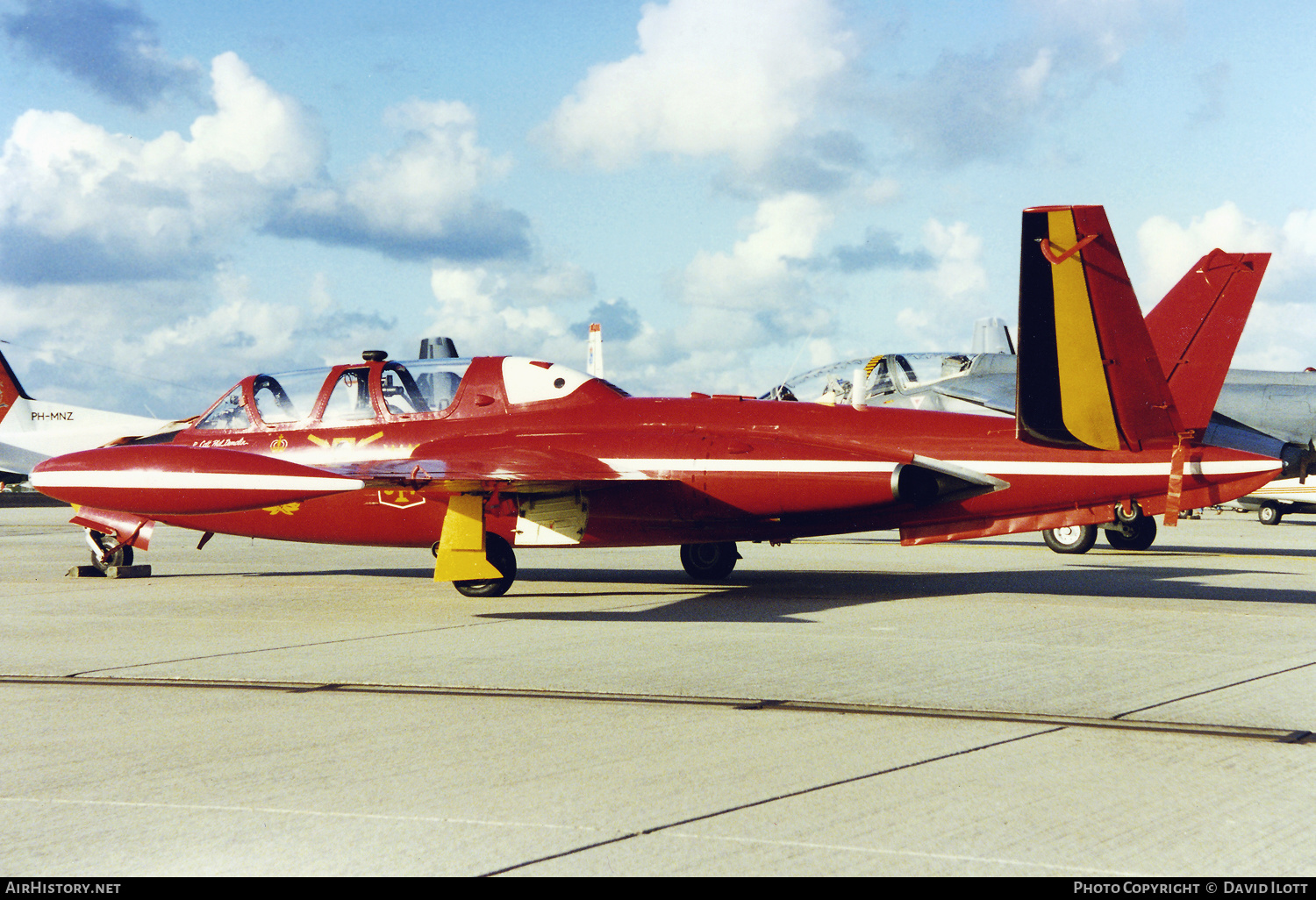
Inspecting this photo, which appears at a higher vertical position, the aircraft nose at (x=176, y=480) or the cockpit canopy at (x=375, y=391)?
the cockpit canopy at (x=375, y=391)

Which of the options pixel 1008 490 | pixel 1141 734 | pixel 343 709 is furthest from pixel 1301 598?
pixel 343 709

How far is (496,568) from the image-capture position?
38.4 feet

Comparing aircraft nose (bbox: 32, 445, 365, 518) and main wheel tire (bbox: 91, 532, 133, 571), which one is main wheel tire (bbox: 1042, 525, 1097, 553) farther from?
main wheel tire (bbox: 91, 532, 133, 571)

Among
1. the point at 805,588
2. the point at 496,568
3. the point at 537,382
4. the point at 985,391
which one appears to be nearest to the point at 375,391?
the point at 537,382

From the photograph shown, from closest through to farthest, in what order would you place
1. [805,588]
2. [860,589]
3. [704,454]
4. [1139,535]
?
[704,454] < [860,589] < [805,588] < [1139,535]

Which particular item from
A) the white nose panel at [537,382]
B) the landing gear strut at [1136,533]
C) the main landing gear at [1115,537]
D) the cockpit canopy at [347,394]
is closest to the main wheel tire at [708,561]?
the white nose panel at [537,382]

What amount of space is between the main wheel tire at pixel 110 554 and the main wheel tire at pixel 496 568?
5663mm

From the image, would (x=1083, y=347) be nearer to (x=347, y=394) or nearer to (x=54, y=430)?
(x=347, y=394)

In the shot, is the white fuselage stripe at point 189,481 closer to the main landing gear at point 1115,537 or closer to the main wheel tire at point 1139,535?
the main landing gear at point 1115,537

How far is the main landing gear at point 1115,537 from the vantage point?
61.1ft

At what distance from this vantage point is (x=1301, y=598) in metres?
11.7

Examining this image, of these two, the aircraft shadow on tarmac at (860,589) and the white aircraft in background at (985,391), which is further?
the white aircraft in background at (985,391)

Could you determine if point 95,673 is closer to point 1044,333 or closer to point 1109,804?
point 1109,804

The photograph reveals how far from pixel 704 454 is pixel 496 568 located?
2561 millimetres
